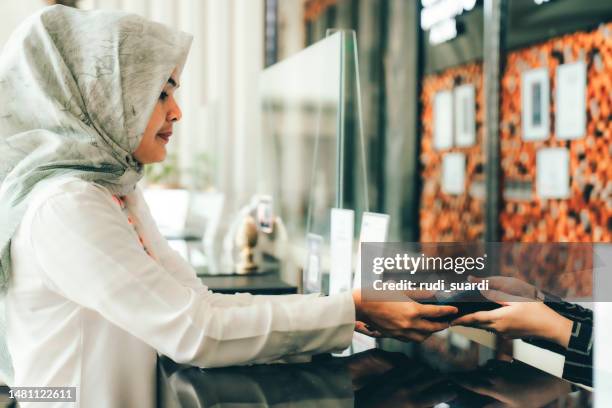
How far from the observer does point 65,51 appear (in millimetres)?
1254

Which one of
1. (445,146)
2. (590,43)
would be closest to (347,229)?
(590,43)

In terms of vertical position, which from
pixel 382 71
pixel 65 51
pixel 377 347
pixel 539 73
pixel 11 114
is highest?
pixel 382 71

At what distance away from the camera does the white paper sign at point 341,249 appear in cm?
174

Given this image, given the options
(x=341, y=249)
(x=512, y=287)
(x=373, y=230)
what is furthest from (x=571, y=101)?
(x=512, y=287)

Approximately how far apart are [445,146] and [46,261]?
4.07 meters

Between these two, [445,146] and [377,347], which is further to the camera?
[445,146]

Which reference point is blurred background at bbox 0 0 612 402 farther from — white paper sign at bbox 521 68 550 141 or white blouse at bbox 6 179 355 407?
white blouse at bbox 6 179 355 407

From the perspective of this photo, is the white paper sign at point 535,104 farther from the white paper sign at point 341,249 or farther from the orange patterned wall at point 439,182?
the white paper sign at point 341,249

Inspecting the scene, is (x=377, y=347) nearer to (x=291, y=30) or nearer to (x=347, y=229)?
(x=347, y=229)

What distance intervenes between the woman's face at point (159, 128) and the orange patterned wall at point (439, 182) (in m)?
3.32

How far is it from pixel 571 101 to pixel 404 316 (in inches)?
107

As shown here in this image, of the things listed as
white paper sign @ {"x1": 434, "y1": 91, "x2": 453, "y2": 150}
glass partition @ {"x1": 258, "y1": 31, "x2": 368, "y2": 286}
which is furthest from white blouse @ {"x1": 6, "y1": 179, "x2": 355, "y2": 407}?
white paper sign @ {"x1": 434, "y1": 91, "x2": 453, "y2": 150}

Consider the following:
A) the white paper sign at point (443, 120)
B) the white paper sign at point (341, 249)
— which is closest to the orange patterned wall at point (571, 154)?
the white paper sign at point (443, 120)

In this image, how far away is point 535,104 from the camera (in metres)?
3.77
